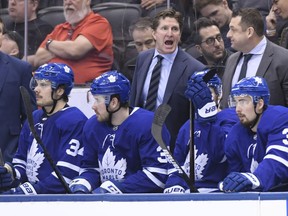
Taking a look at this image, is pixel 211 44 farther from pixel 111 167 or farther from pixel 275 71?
pixel 111 167

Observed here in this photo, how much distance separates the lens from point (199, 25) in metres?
8.62

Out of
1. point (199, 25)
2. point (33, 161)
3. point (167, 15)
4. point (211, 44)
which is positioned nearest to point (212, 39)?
point (211, 44)

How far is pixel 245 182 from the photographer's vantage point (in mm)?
6391

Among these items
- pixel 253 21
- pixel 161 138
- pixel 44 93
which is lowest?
pixel 44 93

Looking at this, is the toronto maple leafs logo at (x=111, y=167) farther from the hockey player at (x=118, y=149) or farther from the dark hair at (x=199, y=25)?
the dark hair at (x=199, y=25)

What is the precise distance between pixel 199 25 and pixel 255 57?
0.78 metres

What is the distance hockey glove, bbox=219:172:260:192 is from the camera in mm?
6375

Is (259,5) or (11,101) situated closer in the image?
(11,101)

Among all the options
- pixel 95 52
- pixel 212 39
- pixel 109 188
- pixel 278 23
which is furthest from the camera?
pixel 95 52

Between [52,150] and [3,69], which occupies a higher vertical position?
[3,69]

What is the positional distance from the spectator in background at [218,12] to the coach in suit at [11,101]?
131 centimetres
